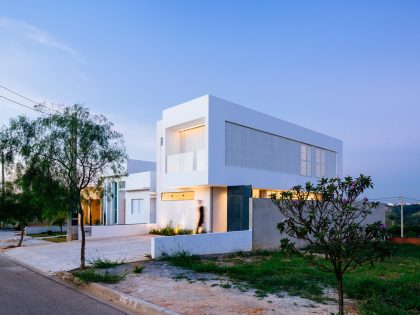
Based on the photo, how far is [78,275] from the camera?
436 inches

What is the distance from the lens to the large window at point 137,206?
29.9 metres

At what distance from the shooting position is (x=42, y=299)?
8.85 m

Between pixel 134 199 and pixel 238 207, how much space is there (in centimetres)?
1195

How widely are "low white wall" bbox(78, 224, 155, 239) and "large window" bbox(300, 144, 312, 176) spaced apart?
11118 millimetres

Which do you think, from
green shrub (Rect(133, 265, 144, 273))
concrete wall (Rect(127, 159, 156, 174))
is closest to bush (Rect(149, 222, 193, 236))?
concrete wall (Rect(127, 159, 156, 174))

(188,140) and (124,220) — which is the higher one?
(188,140)

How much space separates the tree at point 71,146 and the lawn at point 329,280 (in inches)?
163

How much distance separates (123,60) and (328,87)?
43.7ft

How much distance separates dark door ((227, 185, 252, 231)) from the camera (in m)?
21.0

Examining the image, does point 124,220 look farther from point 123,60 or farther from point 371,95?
point 371,95

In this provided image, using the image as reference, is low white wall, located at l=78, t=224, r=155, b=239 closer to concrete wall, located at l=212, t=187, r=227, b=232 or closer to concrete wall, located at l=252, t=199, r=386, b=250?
concrete wall, located at l=212, t=187, r=227, b=232

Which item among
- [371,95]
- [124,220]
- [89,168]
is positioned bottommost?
[124,220]

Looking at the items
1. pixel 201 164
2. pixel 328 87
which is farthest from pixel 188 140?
pixel 328 87

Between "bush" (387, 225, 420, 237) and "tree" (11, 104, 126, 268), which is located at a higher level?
"tree" (11, 104, 126, 268)
